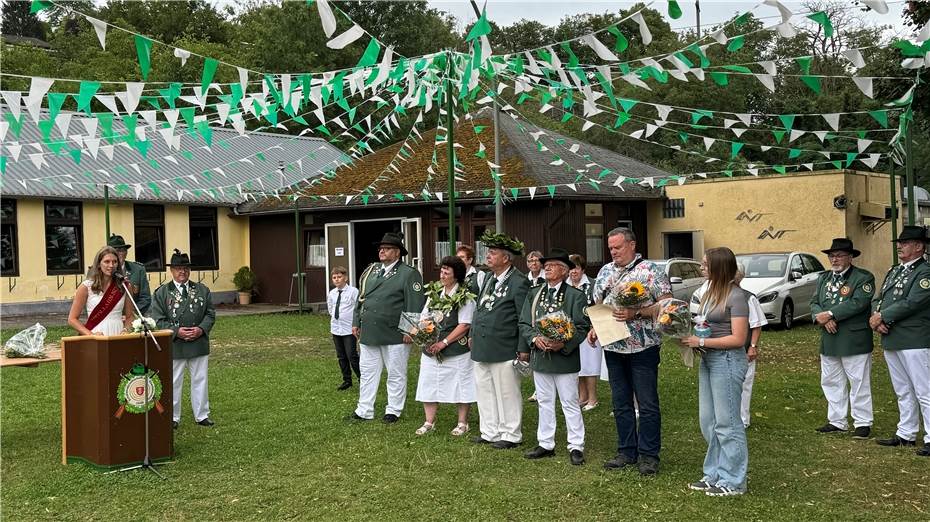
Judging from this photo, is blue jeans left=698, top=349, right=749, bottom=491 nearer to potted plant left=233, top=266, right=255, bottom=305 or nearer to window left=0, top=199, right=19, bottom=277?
window left=0, top=199, right=19, bottom=277

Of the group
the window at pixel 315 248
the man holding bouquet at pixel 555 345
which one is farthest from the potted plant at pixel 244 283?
the man holding bouquet at pixel 555 345

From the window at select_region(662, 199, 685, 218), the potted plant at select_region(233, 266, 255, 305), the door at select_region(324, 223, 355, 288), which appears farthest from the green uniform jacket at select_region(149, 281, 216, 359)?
the window at select_region(662, 199, 685, 218)

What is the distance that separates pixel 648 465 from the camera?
6586 millimetres

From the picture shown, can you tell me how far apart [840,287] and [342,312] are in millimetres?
5585

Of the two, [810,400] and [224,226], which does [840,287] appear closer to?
[810,400]

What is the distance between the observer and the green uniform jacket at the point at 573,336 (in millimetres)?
7102

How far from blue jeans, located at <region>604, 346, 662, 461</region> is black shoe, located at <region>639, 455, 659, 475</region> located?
29mm

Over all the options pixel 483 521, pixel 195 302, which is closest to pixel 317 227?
pixel 195 302

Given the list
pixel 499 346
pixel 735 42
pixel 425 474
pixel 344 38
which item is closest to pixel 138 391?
pixel 425 474

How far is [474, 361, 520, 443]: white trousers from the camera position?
761 centimetres

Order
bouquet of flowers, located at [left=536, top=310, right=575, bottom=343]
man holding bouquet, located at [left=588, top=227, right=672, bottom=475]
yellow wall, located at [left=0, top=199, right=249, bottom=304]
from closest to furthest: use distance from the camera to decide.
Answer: man holding bouquet, located at [left=588, top=227, right=672, bottom=475]
bouquet of flowers, located at [left=536, top=310, right=575, bottom=343]
yellow wall, located at [left=0, top=199, right=249, bottom=304]

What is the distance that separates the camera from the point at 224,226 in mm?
25703

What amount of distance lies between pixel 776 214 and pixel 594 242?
4.58m

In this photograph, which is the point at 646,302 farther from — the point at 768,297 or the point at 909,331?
the point at 768,297
